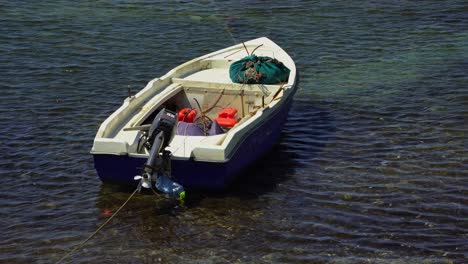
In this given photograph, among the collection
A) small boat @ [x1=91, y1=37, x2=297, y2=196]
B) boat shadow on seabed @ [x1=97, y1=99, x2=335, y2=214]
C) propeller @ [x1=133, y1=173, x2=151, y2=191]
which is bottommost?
boat shadow on seabed @ [x1=97, y1=99, x2=335, y2=214]

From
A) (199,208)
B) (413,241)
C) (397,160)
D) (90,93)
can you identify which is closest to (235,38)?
(90,93)

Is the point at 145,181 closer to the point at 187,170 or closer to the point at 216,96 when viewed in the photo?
the point at 187,170

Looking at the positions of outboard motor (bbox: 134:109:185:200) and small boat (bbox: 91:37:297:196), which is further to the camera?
small boat (bbox: 91:37:297:196)

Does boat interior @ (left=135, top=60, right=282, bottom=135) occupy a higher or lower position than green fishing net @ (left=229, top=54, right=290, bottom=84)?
lower

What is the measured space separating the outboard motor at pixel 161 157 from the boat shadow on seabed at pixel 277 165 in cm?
42

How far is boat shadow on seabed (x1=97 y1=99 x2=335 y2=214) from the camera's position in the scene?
1463 centimetres

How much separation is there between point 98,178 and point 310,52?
10448mm

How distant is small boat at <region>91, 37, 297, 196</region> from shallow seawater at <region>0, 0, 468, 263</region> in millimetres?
564

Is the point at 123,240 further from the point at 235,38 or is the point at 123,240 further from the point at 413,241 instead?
the point at 235,38

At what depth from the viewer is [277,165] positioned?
53.8 feet

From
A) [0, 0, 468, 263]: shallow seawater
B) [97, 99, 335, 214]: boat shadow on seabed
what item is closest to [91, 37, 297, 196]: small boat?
[97, 99, 335, 214]: boat shadow on seabed

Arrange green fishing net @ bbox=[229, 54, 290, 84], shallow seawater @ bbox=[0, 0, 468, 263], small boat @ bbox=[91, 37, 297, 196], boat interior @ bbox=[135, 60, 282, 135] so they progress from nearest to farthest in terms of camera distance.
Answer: shallow seawater @ bbox=[0, 0, 468, 263] → small boat @ bbox=[91, 37, 297, 196] → boat interior @ bbox=[135, 60, 282, 135] → green fishing net @ bbox=[229, 54, 290, 84]

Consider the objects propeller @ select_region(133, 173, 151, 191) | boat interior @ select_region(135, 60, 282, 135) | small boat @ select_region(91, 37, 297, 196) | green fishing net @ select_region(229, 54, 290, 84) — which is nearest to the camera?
propeller @ select_region(133, 173, 151, 191)

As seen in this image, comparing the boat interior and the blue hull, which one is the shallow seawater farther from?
the boat interior
